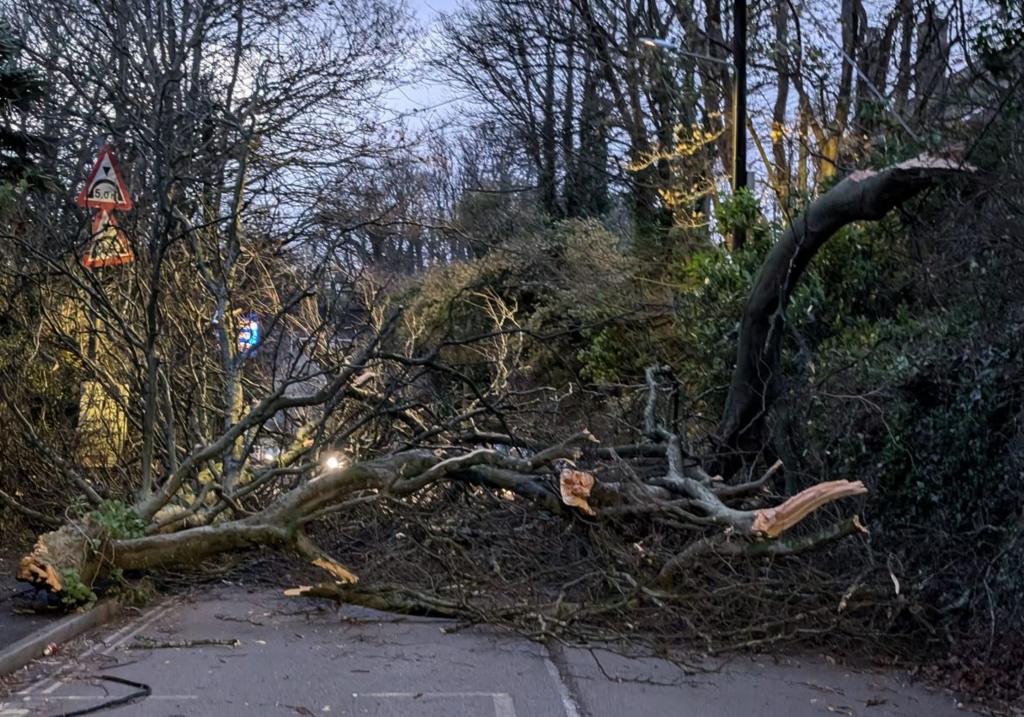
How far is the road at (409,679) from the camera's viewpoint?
6.69 meters

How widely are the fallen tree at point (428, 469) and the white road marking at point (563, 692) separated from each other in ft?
4.20

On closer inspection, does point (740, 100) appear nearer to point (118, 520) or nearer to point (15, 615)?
point (118, 520)

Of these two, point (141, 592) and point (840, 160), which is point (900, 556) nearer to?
point (141, 592)

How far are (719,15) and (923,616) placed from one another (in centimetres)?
1759

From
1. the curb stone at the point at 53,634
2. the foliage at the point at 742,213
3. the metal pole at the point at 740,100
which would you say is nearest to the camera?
the curb stone at the point at 53,634

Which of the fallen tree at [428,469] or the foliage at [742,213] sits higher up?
the foliage at [742,213]

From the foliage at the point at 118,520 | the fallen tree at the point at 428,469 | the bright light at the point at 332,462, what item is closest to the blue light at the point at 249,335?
the fallen tree at the point at 428,469

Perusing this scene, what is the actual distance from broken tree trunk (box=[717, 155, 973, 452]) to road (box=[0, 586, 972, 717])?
3.60m

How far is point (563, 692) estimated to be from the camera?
7.06 meters

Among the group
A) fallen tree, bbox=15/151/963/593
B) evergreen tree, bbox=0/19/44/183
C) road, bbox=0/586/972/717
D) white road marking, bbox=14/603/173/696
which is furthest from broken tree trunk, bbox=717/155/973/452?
evergreen tree, bbox=0/19/44/183

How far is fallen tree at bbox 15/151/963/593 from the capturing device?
29.4 ft

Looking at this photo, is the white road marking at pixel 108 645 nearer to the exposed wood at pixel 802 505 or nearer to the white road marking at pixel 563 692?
the white road marking at pixel 563 692

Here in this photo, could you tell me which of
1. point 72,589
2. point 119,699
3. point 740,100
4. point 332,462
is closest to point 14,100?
point 332,462

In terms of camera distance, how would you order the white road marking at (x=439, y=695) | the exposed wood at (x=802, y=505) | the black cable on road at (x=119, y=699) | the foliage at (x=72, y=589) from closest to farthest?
the black cable on road at (x=119, y=699), the white road marking at (x=439, y=695), the exposed wood at (x=802, y=505), the foliage at (x=72, y=589)
